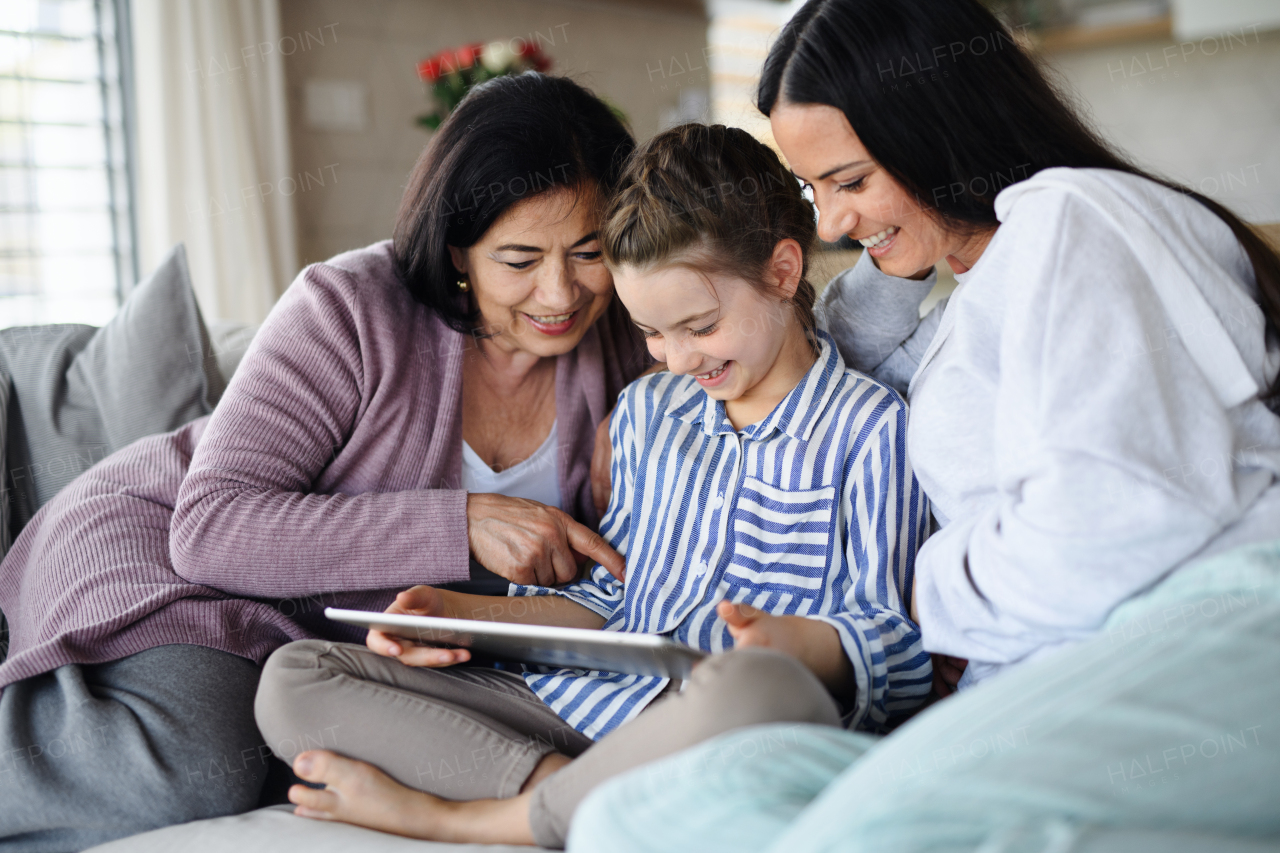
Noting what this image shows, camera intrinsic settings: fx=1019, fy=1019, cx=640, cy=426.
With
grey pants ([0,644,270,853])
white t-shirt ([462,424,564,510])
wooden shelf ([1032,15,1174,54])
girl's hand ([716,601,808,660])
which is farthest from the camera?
wooden shelf ([1032,15,1174,54])

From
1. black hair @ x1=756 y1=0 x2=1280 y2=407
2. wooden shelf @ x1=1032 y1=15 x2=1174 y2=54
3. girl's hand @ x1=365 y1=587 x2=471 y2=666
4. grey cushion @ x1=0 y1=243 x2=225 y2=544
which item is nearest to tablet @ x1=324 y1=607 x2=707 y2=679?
girl's hand @ x1=365 y1=587 x2=471 y2=666

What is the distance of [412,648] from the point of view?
117 cm

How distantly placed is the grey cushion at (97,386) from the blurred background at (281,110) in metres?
1.00

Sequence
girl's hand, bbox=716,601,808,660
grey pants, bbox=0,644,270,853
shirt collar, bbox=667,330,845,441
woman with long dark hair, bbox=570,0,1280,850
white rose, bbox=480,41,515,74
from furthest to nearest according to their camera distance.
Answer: white rose, bbox=480,41,515,74 < shirt collar, bbox=667,330,845,441 < grey pants, bbox=0,644,270,853 < girl's hand, bbox=716,601,808,660 < woman with long dark hair, bbox=570,0,1280,850

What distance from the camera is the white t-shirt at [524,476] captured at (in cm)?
149

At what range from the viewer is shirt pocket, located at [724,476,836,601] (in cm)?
117

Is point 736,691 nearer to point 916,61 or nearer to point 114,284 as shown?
point 916,61

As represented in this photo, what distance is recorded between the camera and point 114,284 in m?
2.96

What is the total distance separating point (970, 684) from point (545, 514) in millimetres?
567

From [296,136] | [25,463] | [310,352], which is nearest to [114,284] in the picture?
[296,136]

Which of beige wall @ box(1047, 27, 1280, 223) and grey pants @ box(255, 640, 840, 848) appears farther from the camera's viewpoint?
beige wall @ box(1047, 27, 1280, 223)

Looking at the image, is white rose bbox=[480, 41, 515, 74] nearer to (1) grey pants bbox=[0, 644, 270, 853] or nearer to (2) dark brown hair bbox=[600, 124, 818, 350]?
(2) dark brown hair bbox=[600, 124, 818, 350]

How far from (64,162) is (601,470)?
2.18 metres

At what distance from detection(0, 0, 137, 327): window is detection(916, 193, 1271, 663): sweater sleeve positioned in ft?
8.95
